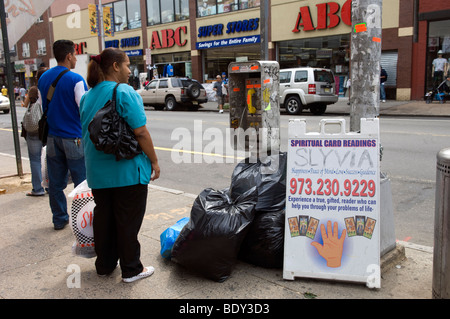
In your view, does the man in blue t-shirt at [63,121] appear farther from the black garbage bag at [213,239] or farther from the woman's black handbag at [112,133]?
the black garbage bag at [213,239]

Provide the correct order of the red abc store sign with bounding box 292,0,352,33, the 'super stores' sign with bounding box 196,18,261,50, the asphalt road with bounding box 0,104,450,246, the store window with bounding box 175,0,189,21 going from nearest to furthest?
the asphalt road with bounding box 0,104,450,246 < the red abc store sign with bounding box 292,0,352,33 < the 'super stores' sign with bounding box 196,18,261,50 < the store window with bounding box 175,0,189,21

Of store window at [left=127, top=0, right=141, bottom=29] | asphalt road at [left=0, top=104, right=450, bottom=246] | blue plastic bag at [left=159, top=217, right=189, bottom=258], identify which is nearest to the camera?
blue plastic bag at [left=159, top=217, right=189, bottom=258]

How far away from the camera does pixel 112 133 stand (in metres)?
3.03

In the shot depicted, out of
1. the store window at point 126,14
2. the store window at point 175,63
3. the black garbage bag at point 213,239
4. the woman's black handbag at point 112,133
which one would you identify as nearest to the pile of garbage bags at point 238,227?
the black garbage bag at point 213,239

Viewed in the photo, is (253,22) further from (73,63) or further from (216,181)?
(73,63)

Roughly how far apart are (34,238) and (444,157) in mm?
3902

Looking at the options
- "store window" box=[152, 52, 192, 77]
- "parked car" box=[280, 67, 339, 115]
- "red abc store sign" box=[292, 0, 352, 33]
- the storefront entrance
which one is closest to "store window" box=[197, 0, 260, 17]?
the storefront entrance

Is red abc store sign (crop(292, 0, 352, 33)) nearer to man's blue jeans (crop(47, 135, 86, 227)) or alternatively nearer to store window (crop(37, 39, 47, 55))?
man's blue jeans (crop(47, 135, 86, 227))

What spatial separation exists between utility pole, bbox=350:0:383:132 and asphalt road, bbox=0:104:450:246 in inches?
65.5

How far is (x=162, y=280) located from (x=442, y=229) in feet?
6.91

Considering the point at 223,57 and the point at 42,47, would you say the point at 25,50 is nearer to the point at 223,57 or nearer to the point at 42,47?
the point at 42,47

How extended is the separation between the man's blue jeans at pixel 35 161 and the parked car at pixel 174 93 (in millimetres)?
16120

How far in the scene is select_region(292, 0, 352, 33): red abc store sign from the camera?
20703 mm

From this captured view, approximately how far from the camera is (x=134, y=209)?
3.26 metres
